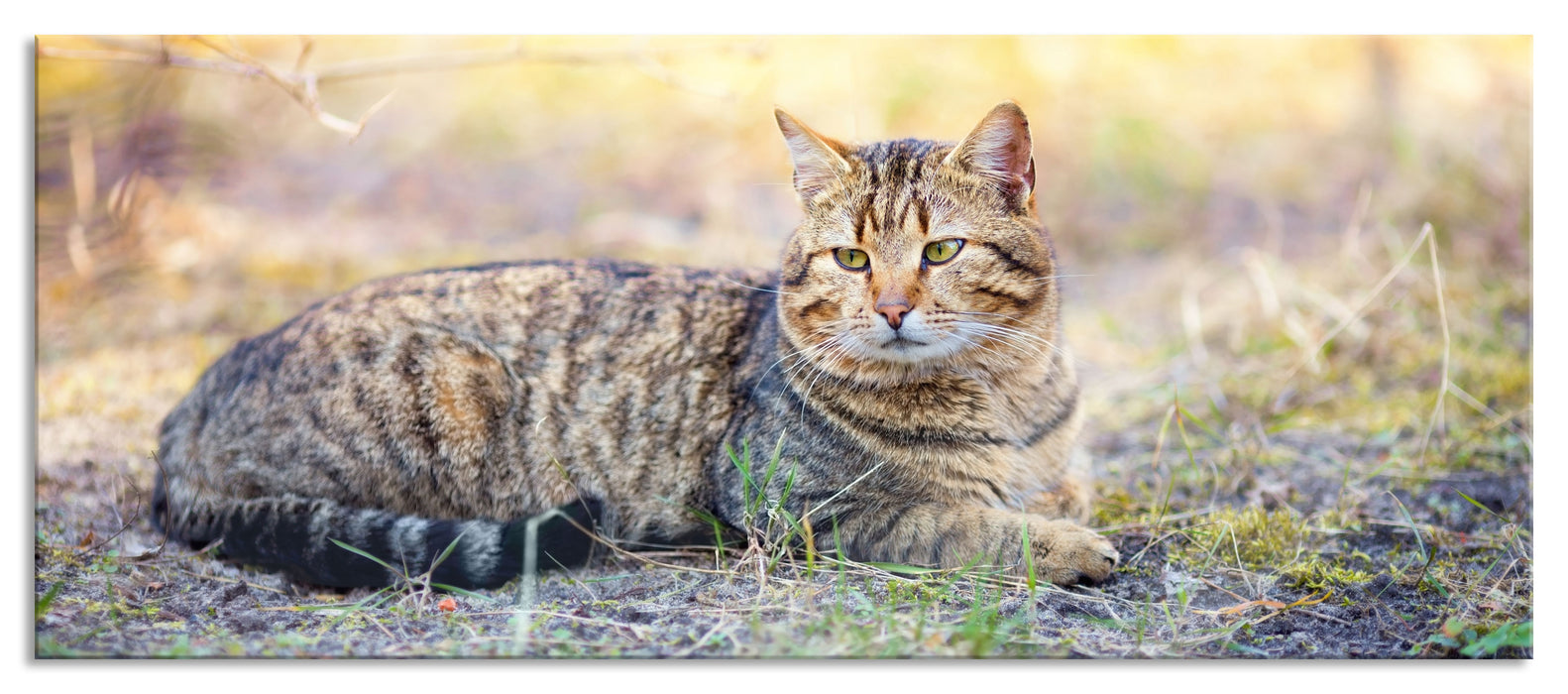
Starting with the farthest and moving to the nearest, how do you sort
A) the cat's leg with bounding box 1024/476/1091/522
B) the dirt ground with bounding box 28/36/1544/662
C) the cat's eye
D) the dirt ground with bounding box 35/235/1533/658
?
the cat's leg with bounding box 1024/476/1091/522, the cat's eye, the dirt ground with bounding box 28/36/1544/662, the dirt ground with bounding box 35/235/1533/658

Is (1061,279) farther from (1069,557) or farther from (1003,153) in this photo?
(1069,557)

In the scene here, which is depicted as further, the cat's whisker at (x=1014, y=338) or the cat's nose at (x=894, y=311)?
the cat's whisker at (x=1014, y=338)

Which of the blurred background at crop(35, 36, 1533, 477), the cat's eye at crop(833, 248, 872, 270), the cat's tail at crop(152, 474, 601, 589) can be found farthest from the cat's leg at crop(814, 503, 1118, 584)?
the blurred background at crop(35, 36, 1533, 477)

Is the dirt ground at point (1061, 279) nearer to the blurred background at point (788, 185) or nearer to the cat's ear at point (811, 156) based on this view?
the blurred background at point (788, 185)

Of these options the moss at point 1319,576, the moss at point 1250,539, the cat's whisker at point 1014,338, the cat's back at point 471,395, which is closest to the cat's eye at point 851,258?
the cat's whisker at point 1014,338

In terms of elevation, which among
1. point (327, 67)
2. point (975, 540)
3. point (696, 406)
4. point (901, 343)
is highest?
point (327, 67)

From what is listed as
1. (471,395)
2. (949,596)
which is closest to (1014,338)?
(949,596)

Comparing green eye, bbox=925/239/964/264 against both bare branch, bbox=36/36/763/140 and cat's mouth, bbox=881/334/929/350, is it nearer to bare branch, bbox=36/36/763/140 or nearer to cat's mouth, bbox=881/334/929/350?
cat's mouth, bbox=881/334/929/350
